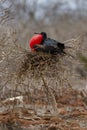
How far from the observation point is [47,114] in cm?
884

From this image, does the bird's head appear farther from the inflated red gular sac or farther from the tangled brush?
the tangled brush

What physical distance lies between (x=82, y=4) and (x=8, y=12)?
23220mm

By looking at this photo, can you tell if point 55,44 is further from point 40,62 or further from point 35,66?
point 35,66

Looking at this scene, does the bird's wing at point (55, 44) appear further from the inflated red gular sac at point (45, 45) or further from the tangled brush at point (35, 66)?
the tangled brush at point (35, 66)

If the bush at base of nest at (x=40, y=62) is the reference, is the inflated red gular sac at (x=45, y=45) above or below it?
above

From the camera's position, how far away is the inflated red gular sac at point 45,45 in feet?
23.0

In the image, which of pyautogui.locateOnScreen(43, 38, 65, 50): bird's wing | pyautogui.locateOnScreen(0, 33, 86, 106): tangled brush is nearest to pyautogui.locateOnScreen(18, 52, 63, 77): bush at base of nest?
pyautogui.locateOnScreen(0, 33, 86, 106): tangled brush

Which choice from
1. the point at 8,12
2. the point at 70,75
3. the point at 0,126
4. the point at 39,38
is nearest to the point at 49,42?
the point at 39,38

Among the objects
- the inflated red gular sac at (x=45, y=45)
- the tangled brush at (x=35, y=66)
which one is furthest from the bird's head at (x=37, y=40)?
the tangled brush at (x=35, y=66)

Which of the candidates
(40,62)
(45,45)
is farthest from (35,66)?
(45,45)

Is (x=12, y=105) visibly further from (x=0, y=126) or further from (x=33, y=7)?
(x=33, y=7)

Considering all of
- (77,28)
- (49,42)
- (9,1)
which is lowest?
(77,28)

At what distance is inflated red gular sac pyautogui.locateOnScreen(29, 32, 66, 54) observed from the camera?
702 cm

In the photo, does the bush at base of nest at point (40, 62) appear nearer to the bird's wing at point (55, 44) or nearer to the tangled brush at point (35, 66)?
the tangled brush at point (35, 66)
